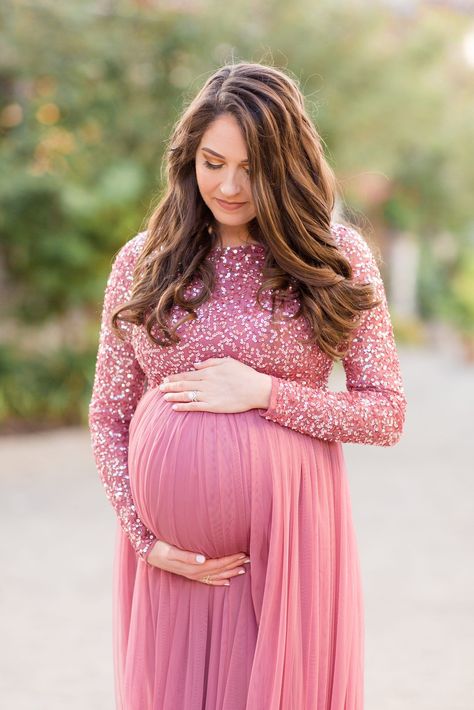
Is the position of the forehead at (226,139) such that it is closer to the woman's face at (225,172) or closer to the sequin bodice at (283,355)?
the woman's face at (225,172)

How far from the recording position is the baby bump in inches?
90.1

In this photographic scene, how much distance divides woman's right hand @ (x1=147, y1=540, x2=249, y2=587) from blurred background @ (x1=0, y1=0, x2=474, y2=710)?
94 cm

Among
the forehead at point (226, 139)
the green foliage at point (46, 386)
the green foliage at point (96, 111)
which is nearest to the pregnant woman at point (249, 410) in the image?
the forehead at point (226, 139)

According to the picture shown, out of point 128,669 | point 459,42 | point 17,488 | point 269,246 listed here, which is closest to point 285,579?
point 128,669

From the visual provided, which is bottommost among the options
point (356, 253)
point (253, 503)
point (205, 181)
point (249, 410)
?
point (253, 503)

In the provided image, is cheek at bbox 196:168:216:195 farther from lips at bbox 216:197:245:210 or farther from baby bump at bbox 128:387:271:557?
baby bump at bbox 128:387:271:557

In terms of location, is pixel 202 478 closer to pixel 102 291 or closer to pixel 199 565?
pixel 199 565

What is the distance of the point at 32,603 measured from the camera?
5512 mm

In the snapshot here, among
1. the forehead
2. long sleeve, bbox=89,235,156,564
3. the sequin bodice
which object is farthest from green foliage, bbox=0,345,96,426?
the forehead

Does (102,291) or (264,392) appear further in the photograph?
(102,291)

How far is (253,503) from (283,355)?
345mm

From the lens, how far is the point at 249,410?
234cm

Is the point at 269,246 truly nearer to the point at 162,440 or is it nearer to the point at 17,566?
the point at 162,440

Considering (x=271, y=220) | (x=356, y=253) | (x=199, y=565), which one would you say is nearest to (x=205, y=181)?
(x=271, y=220)
